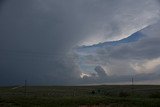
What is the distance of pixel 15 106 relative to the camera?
1630 inches

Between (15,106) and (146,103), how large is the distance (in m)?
20.2

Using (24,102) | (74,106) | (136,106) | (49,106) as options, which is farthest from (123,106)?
(24,102)

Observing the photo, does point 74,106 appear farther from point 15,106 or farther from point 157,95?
point 157,95

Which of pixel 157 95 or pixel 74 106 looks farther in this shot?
pixel 157 95

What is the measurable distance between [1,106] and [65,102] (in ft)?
36.3

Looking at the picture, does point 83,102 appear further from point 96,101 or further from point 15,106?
point 15,106

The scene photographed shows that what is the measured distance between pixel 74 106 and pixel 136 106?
8.79 meters

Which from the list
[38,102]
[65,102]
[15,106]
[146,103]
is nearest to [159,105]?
[146,103]

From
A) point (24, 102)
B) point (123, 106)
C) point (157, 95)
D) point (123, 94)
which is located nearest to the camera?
point (123, 106)

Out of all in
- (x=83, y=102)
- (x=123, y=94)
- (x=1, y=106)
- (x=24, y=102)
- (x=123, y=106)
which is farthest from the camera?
(x=123, y=94)

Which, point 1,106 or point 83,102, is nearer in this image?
point 1,106

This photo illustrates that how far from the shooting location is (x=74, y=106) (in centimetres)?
4216

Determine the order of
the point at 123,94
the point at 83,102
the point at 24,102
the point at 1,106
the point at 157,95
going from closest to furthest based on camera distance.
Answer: the point at 1,106 → the point at 24,102 → the point at 83,102 → the point at 157,95 → the point at 123,94

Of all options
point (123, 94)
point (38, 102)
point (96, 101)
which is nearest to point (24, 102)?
point (38, 102)
